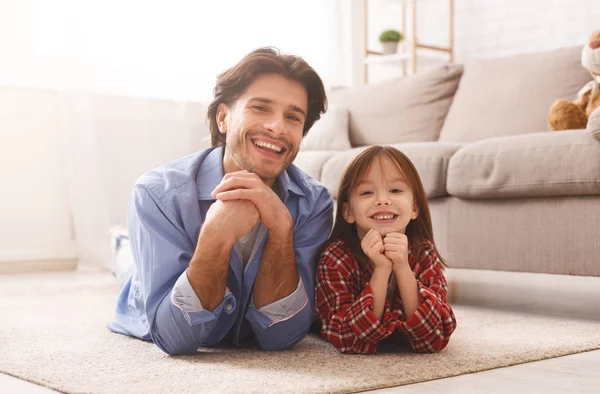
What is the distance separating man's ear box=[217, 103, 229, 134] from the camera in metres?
1.45

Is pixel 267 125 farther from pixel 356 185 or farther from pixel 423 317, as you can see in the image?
pixel 423 317

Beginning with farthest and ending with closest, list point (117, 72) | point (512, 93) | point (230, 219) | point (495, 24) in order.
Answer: point (495, 24), point (117, 72), point (512, 93), point (230, 219)

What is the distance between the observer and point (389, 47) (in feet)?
13.7

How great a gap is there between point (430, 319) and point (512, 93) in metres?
1.64

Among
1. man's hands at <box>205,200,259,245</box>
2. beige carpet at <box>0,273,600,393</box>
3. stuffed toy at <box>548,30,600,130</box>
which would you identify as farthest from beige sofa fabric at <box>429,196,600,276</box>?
man's hands at <box>205,200,259,245</box>

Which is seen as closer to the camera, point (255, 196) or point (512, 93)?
point (255, 196)

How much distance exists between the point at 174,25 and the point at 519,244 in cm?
214

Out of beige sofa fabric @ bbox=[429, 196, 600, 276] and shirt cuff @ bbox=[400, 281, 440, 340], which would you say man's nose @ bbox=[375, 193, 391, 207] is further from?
beige sofa fabric @ bbox=[429, 196, 600, 276]

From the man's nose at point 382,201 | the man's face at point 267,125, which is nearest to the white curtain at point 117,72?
the man's face at point 267,125

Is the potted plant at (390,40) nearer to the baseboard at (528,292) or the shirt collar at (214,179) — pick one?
the baseboard at (528,292)

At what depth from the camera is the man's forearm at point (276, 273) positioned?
1283mm

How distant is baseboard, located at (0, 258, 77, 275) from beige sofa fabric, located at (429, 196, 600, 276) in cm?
177

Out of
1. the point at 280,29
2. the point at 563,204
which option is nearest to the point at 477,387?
the point at 563,204

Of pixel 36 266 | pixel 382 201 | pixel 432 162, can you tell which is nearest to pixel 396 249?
pixel 382 201
